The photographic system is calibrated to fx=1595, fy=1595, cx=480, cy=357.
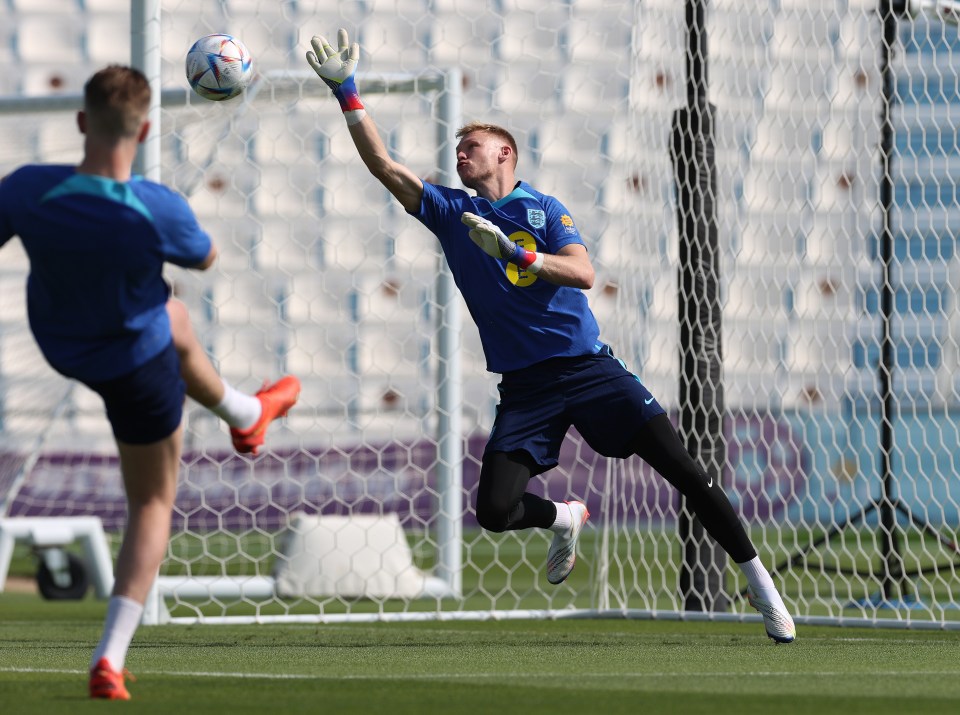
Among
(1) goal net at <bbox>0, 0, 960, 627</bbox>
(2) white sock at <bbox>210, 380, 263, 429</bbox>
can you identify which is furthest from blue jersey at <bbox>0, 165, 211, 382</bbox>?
(1) goal net at <bbox>0, 0, 960, 627</bbox>

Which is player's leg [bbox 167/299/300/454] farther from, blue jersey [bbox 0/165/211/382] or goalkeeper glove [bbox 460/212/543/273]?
goalkeeper glove [bbox 460/212/543/273]

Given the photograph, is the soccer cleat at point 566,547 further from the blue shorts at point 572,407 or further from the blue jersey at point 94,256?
the blue jersey at point 94,256

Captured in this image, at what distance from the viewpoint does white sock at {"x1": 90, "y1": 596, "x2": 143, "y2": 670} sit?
11.9 feet

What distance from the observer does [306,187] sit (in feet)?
43.0

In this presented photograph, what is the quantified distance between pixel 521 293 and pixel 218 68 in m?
1.27

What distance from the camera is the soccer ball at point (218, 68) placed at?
5.35 meters

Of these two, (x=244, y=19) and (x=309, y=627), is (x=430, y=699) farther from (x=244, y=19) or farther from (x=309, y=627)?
(x=244, y=19)

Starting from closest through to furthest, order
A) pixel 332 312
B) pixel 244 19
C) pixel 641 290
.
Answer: pixel 641 290
pixel 244 19
pixel 332 312

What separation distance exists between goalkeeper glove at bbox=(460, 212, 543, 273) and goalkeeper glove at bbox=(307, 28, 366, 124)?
674 mm

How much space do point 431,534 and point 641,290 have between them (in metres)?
3.54

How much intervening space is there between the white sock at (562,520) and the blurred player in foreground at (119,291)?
2.20 meters

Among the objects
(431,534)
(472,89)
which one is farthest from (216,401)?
(472,89)

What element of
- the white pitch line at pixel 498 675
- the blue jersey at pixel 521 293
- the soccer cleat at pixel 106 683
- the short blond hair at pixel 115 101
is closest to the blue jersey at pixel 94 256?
the short blond hair at pixel 115 101

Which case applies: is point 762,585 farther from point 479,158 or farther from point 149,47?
point 149,47
